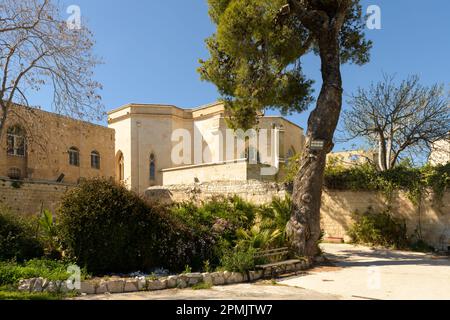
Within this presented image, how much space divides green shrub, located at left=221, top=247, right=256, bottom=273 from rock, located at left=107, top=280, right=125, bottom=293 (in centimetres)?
285

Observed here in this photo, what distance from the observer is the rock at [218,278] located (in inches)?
378

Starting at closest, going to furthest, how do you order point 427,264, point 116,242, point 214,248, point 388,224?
point 116,242 → point 214,248 → point 427,264 → point 388,224

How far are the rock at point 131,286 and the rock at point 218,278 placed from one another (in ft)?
6.28

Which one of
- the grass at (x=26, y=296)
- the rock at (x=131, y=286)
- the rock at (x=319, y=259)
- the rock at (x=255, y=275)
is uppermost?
the grass at (x=26, y=296)

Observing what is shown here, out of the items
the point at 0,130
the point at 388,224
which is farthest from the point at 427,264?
the point at 0,130

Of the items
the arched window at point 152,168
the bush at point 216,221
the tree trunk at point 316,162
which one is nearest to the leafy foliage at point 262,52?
the tree trunk at point 316,162

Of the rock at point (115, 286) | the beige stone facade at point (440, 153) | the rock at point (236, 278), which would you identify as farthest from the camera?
the beige stone facade at point (440, 153)

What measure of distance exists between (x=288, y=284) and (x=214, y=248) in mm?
2372

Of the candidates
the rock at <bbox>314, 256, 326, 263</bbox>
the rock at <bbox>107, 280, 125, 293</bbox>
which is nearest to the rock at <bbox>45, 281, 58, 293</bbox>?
the rock at <bbox>107, 280, 125, 293</bbox>

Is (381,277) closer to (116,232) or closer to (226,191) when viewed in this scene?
(116,232)

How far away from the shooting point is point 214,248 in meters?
11.0

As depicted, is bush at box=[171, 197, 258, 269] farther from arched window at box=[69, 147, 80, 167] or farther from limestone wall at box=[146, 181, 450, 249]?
arched window at box=[69, 147, 80, 167]

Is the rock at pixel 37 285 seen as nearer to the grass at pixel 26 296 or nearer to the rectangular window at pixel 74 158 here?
the grass at pixel 26 296
